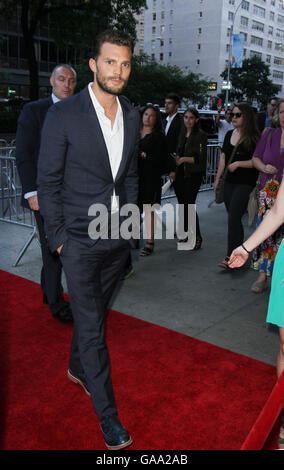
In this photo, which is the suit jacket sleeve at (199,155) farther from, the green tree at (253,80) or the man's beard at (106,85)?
the green tree at (253,80)

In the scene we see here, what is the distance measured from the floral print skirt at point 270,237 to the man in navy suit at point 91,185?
2.69 metres

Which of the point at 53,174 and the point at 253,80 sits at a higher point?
the point at 253,80

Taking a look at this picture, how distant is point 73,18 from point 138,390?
2467 centimetres

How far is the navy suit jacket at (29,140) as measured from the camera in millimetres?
4043

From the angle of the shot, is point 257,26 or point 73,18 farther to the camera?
point 257,26

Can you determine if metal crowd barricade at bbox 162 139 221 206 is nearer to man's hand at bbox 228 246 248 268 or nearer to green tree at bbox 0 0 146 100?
man's hand at bbox 228 246 248 268

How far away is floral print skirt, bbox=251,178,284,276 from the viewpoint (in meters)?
5.05

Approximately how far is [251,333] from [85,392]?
1.72 metres

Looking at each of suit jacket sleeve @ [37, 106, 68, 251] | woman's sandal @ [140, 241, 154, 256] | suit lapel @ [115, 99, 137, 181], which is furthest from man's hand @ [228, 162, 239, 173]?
suit jacket sleeve @ [37, 106, 68, 251]

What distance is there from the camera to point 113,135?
2732mm

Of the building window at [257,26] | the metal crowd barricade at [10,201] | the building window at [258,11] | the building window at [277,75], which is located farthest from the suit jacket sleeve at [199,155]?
the building window at [277,75]

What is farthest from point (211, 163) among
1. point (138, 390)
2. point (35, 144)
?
point (138, 390)

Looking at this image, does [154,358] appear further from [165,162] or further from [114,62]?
[165,162]

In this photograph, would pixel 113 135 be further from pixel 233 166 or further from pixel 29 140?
pixel 233 166
